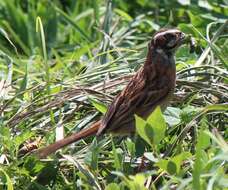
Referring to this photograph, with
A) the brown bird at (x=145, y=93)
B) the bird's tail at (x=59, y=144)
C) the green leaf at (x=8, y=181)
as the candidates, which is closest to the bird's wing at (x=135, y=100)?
the brown bird at (x=145, y=93)

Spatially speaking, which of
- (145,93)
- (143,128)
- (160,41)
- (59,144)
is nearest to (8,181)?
(59,144)

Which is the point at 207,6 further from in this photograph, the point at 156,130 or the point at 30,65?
the point at 156,130

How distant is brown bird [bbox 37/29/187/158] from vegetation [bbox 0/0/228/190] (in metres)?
0.08

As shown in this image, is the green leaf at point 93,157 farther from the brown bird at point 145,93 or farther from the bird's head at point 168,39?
the bird's head at point 168,39

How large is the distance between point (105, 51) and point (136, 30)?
2.83 ft

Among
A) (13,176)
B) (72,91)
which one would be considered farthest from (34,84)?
(13,176)

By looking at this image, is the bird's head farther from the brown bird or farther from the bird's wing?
the bird's wing

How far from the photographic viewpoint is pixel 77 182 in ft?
14.4

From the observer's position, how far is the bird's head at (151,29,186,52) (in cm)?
488

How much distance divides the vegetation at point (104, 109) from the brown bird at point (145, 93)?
82 millimetres

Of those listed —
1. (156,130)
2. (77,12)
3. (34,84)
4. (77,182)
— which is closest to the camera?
(156,130)

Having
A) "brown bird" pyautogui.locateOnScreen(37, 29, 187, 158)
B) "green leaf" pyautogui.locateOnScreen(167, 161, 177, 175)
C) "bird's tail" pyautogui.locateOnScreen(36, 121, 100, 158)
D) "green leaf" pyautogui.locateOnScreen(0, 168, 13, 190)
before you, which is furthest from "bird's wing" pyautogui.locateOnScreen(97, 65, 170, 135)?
"green leaf" pyautogui.locateOnScreen(167, 161, 177, 175)

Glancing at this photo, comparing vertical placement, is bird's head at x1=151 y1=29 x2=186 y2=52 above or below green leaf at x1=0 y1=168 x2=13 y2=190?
above

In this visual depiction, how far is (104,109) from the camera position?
4.91 meters
